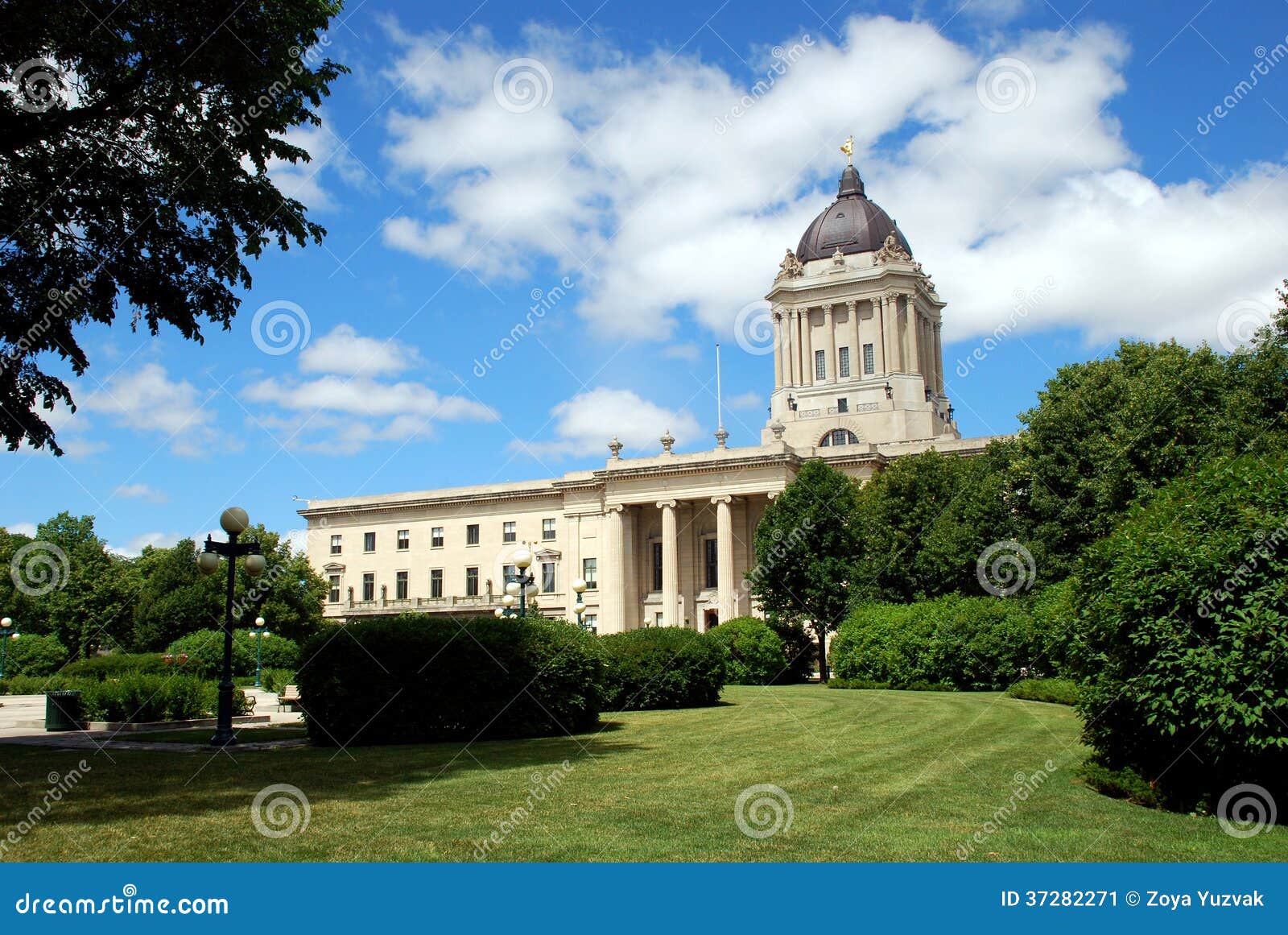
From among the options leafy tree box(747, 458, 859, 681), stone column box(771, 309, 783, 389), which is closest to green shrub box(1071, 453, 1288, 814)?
leafy tree box(747, 458, 859, 681)

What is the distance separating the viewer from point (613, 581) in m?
69.4

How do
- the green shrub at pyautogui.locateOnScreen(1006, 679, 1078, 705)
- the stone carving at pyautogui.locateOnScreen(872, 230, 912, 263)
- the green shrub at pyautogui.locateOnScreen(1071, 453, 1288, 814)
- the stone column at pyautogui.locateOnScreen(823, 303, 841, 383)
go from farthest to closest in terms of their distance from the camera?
1. the stone column at pyautogui.locateOnScreen(823, 303, 841, 383)
2. the stone carving at pyautogui.locateOnScreen(872, 230, 912, 263)
3. the green shrub at pyautogui.locateOnScreen(1006, 679, 1078, 705)
4. the green shrub at pyautogui.locateOnScreen(1071, 453, 1288, 814)

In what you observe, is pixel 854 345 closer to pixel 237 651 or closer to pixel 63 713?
pixel 237 651

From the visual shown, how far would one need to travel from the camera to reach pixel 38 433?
15.7m

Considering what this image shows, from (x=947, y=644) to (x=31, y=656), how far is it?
48316 millimetres

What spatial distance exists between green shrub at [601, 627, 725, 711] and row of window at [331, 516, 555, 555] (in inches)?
1922

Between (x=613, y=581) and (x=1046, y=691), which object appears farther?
(x=613, y=581)

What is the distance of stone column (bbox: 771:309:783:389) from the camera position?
265 feet

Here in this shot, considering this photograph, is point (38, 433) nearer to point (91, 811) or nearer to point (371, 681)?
point (371, 681)

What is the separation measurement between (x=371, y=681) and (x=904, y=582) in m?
34.2

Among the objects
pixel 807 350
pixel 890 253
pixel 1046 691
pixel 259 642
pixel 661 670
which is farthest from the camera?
pixel 807 350

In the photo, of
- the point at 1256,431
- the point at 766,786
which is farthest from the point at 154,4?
the point at 1256,431

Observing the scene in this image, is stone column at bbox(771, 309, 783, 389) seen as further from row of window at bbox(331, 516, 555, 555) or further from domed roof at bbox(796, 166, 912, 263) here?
row of window at bbox(331, 516, 555, 555)

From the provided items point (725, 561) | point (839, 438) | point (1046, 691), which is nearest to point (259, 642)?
point (725, 561)
